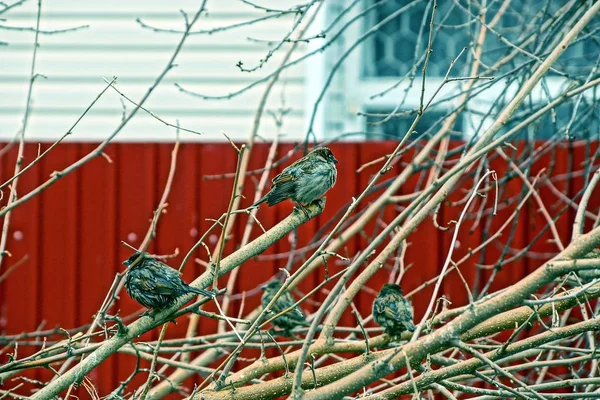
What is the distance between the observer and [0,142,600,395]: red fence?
593 centimetres

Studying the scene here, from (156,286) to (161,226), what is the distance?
2.99m

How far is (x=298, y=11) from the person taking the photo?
12.6 feet

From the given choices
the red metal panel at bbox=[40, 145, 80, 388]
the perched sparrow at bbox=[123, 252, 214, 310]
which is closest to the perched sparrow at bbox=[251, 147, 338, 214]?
the perched sparrow at bbox=[123, 252, 214, 310]

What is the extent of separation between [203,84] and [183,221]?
1439 mm

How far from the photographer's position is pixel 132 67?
704cm

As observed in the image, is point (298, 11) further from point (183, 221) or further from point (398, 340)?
point (183, 221)

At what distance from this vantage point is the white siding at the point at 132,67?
696 centimetres

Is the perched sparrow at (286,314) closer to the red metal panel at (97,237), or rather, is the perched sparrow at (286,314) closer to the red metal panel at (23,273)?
the red metal panel at (97,237)

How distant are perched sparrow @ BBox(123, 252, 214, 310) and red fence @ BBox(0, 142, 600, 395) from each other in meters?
2.42

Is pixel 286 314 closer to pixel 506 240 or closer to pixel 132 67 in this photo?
pixel 506 240

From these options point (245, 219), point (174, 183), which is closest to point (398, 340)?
point (245, 219)

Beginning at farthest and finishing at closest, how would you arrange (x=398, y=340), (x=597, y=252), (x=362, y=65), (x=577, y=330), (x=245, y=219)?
(x=362, y=65) < (x=245, y=219) < (x=398, y=340) < (x=597, y=252) < (x=577, y=330)

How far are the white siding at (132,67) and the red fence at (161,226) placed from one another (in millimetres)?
928

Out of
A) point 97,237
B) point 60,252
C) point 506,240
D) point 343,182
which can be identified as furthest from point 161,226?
point 506,240
